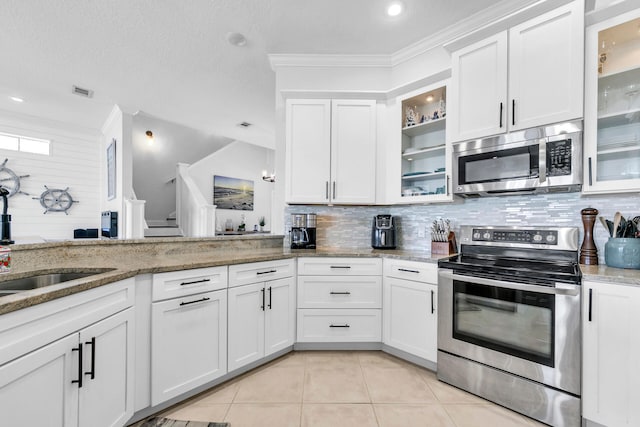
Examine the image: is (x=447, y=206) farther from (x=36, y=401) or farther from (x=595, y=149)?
(x=36, y=401)

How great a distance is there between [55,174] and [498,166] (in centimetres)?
670

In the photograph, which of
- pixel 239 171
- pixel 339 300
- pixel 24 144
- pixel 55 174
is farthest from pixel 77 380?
pixel 239 171

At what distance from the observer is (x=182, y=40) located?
2.69 m

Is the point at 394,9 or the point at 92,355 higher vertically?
the point at 394,9

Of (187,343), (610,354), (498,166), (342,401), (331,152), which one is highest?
(331,152)

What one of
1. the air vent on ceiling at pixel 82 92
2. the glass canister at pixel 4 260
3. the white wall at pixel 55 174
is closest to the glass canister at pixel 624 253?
the glass canister at pixel 4 260

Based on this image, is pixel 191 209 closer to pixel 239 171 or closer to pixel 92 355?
pixel 239 171

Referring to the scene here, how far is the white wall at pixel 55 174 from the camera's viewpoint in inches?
191

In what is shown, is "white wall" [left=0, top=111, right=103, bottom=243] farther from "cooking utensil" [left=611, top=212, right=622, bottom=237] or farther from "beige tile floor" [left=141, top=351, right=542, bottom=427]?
"cooking utensil" [left=611, top=212, right=622, bottom=237]

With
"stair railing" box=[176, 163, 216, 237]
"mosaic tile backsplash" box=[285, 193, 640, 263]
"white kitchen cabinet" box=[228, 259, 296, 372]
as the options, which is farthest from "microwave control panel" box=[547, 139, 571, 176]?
"stair railing" box=[176, 163, 216, 237]

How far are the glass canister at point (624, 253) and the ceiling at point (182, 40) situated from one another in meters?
1.76

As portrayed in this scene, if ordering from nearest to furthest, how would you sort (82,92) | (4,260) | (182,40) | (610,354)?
1. (4,260)
2. (610,354)
3. (182,40)
4. (82,92)

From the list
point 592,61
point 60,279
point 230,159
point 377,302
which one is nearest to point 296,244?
point 377,302

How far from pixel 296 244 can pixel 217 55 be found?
2.05 meters
